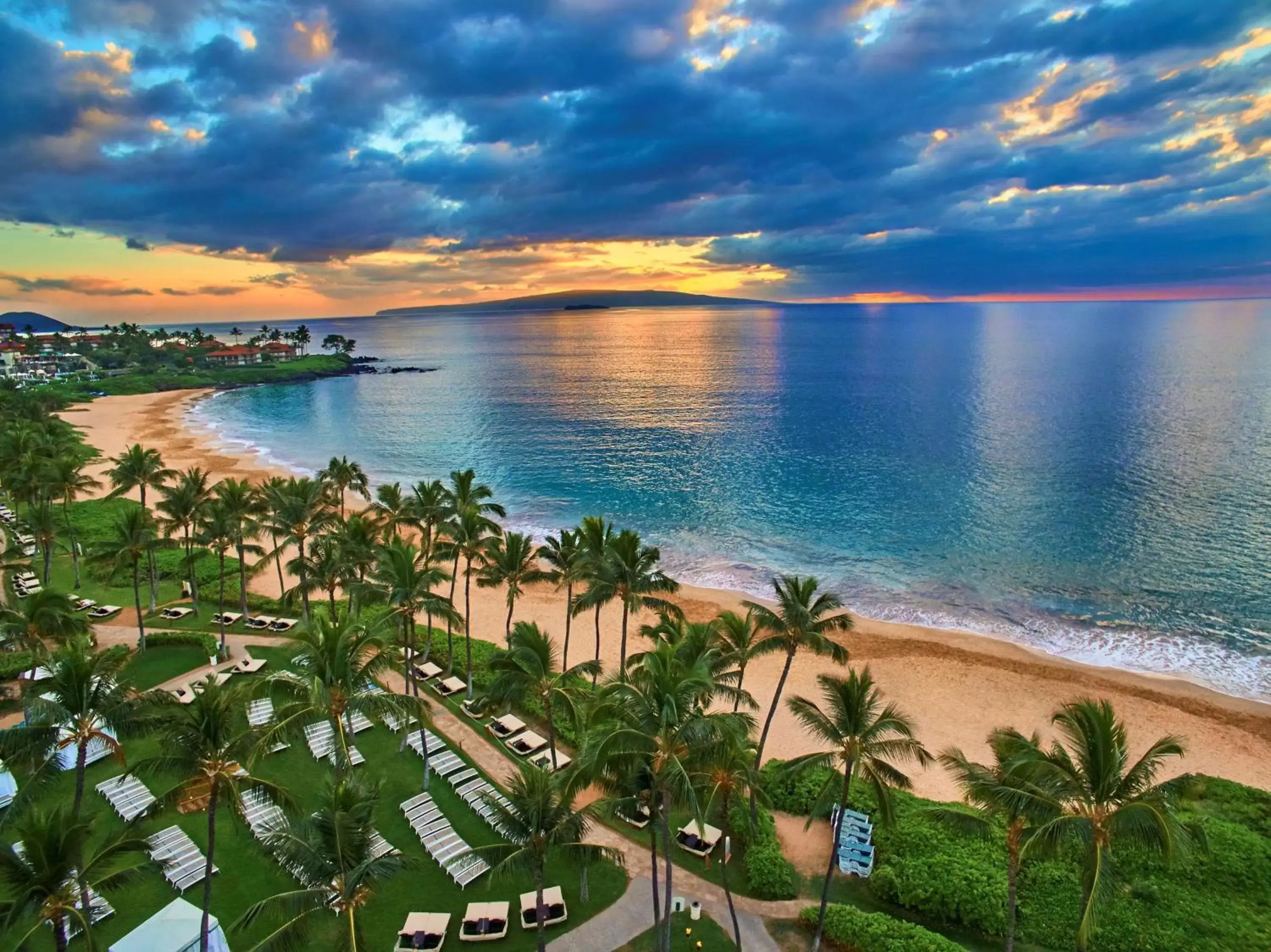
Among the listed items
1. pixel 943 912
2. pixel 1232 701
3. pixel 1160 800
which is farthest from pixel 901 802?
pixel 1232 701

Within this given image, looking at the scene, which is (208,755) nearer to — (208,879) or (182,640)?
(208,879)

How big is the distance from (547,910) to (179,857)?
12.9 metres

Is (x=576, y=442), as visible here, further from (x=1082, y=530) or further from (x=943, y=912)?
(x=943, y=912)

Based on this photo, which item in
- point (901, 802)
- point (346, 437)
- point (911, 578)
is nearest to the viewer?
point (901, 802)

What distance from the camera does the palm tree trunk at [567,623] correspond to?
101 feet

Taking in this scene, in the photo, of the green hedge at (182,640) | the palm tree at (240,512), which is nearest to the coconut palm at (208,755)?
the palm tree at (240,512)

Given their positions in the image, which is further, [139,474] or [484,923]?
[139,474]

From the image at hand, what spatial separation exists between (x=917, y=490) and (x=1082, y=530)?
15879mm

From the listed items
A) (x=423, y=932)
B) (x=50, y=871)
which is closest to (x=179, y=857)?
(x=423, y=932)

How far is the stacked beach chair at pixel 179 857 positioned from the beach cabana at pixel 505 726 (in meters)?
11.6

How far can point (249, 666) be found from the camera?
34.9 m

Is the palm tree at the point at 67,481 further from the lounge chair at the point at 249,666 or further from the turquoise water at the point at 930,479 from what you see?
the turquoise water at the point at 930,479

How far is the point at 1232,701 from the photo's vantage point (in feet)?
115

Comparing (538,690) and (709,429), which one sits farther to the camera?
(709,429)
